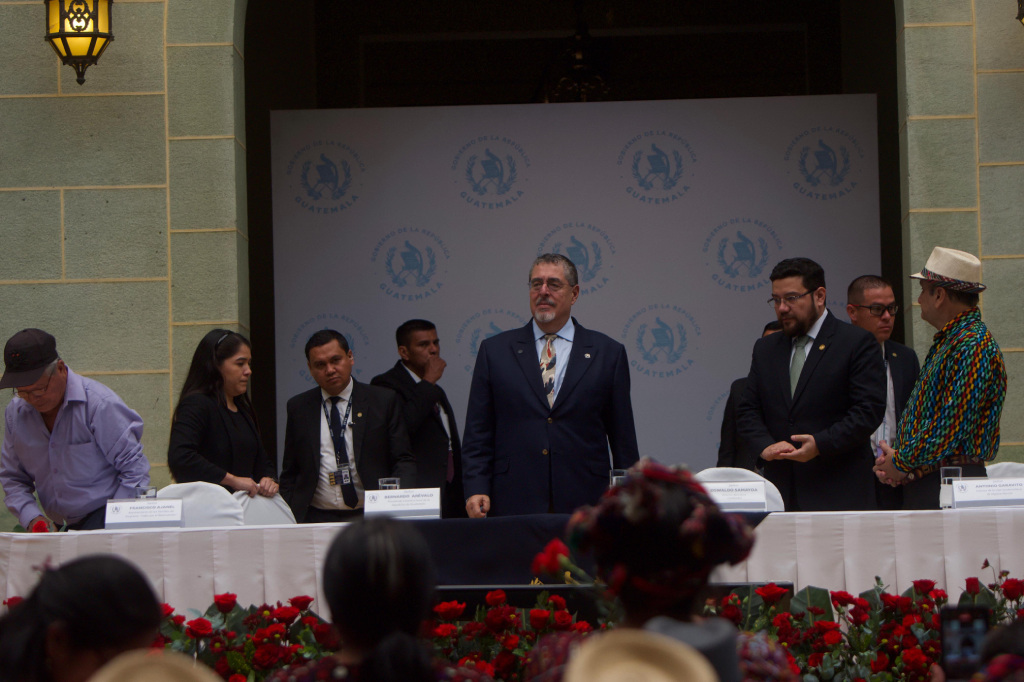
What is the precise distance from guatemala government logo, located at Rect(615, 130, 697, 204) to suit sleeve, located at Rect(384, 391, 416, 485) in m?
2.62

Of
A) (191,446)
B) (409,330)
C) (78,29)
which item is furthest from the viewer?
(409,330)

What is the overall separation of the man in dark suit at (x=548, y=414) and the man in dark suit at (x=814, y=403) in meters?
0.51

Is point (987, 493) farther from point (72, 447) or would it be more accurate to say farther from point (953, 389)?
point (72, 447)

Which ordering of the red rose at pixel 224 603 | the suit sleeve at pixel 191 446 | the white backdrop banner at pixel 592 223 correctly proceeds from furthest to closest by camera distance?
the white backdrop banner at pixel 592 223
the suit sleeve at pixel 191 446
the red rose at pixel 224 603

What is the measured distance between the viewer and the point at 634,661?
1.34m

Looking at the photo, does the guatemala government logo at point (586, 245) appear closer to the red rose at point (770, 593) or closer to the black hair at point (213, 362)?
the black hair at point (213, 362)

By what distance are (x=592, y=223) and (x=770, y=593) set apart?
4.15 metres

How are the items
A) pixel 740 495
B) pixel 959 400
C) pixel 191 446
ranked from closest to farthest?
pixel 740 495 < pixel 959 400 < pixel 191 446

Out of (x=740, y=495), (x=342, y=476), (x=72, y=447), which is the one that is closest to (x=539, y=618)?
(x=740, y=495)

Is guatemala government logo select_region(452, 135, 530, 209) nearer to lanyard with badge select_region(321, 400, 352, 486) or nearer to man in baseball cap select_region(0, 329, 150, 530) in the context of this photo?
lanyard with badge select_region(321, 400, 352, 486)

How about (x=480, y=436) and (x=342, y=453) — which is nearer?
(x=480, y=436)

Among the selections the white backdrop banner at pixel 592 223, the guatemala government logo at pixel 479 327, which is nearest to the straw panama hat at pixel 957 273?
the white backdrop banner at pixel 592 223

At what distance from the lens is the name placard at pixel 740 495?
138 inches

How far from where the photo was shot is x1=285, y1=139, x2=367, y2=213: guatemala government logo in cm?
686
